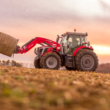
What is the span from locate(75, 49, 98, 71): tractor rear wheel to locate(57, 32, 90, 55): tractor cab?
2.05ft

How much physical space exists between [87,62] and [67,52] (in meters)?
1.53

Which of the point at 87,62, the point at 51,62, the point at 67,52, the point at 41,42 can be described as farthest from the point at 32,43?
the point at 87,62

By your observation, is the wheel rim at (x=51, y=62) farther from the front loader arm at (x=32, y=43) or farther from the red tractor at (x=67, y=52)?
the front loader arm at (x=32, y=43)

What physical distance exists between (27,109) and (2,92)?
0.82m

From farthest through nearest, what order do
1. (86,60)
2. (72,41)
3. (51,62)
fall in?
(72,41), (86,60), (51,62)

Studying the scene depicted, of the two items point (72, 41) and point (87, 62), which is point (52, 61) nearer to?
point (72, 41)

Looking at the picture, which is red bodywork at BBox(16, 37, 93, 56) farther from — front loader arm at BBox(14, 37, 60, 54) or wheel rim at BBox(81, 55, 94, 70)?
wheel rim at BBox(81, 55, 94, 70)

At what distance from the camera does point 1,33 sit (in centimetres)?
1034

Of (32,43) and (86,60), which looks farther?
(32,43)

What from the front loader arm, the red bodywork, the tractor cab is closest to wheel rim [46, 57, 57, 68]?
the red bodywork

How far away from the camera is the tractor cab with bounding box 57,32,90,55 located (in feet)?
39.2

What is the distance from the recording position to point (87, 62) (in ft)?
39.4

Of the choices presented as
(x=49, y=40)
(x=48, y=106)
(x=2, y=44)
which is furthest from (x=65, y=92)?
(x=49, y=40)

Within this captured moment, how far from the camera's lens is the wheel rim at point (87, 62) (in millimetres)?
11875
